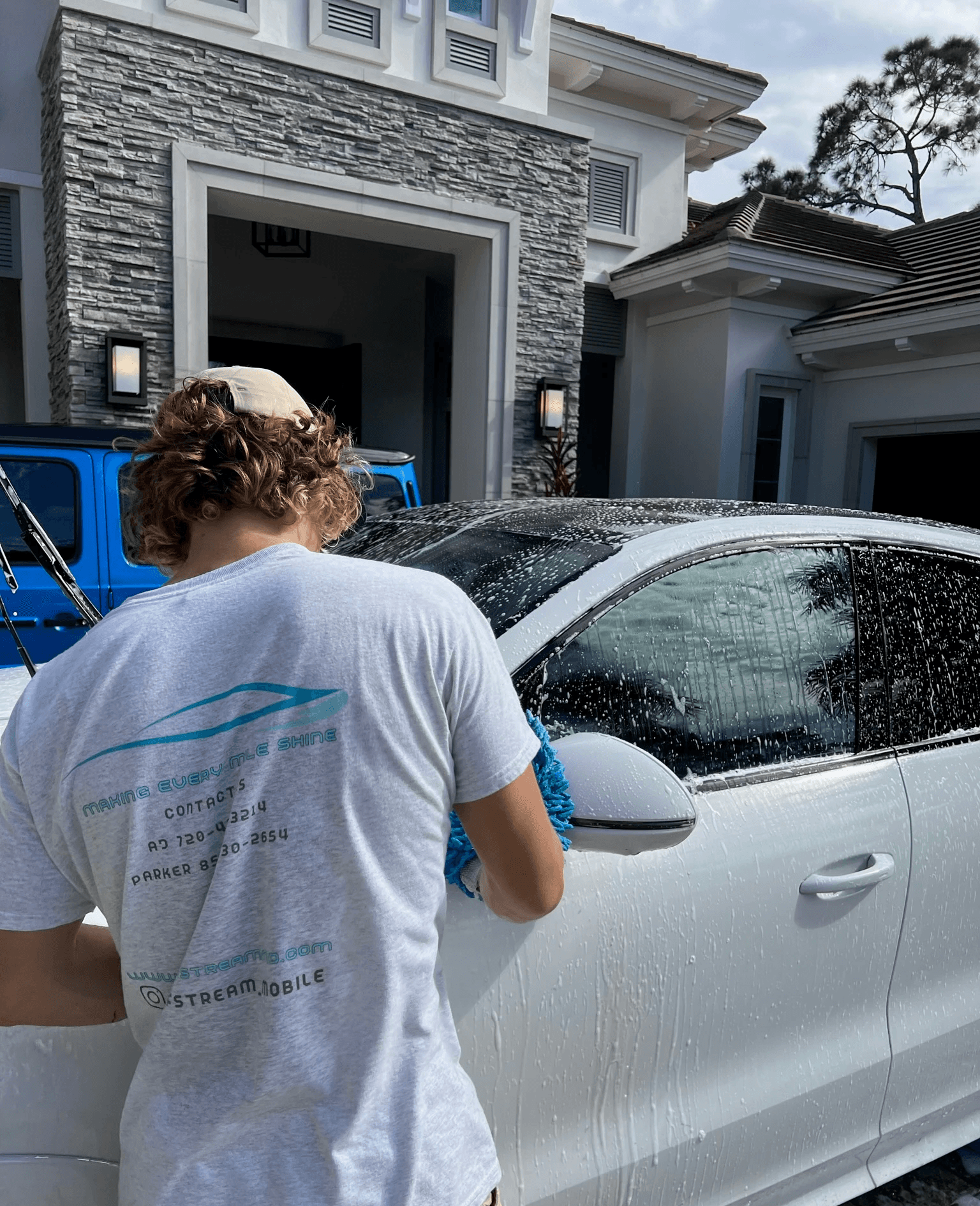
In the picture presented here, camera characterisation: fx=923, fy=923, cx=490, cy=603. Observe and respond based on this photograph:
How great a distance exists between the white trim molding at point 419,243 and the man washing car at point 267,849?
7.26m

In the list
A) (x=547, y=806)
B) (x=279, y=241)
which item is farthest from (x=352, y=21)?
(x=547, y=806)

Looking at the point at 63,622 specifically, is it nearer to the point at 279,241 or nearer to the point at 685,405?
the point at 279,241

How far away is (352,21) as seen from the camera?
8.19 m

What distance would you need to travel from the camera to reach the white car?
4.25 ft

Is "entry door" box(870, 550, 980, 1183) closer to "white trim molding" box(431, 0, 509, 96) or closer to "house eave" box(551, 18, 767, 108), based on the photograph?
"white trim molding" box(431, 0, 509, 96)

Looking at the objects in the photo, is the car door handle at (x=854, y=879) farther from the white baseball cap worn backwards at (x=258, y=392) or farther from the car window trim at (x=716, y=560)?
the white baseball cap worn backwards at (x=258, y=392)

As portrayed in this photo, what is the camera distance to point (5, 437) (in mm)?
4469

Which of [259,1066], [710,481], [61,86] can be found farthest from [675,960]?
[710,481]

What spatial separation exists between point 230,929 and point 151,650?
272 millimetres

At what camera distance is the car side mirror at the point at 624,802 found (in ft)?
3.88

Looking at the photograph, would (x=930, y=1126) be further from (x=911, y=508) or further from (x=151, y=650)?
(x=911, y=508)

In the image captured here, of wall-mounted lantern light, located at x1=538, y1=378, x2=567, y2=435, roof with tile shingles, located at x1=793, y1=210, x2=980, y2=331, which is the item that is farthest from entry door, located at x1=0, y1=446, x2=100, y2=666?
roof with tile shingles, located at x1=793, y1=210, x2=980, y2=331

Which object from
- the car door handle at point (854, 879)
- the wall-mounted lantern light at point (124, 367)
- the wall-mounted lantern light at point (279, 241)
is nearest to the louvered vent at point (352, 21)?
the wall-mounted lantern light at point (279, 241)

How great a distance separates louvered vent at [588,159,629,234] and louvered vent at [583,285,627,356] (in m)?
0.81
